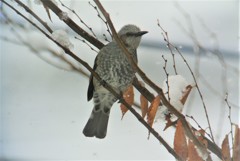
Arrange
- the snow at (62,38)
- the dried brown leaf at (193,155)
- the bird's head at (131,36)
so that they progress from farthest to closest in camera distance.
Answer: the bird's head at (131,36) → the snow at (62,38) → the dried brown leaf at (193,155)

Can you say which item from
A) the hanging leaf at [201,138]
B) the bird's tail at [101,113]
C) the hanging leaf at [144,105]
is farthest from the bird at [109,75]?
the hanging leaf at [201,138]

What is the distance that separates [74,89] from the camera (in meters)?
2.36

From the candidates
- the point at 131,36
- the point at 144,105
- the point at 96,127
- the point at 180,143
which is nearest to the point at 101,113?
the point at 96,127

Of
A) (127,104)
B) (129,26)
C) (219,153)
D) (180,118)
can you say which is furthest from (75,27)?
(129,26)

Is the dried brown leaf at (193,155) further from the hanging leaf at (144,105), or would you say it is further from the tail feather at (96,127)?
the tail feather at (96,127)

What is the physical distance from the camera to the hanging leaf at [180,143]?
92 centimetres

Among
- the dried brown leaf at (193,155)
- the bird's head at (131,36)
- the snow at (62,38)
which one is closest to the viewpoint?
the dried brown leaf at (193,155)

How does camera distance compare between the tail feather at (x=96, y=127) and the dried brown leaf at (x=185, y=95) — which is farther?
the tail feather at (x=96, y=127)

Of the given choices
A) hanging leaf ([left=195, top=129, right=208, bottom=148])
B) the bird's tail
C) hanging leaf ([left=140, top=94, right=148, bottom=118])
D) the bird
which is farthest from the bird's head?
hanging leaf ([left=195, top=129, right=208, bottom=148])

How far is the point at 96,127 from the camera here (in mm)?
1731

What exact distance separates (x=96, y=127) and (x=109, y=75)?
0.23 meters

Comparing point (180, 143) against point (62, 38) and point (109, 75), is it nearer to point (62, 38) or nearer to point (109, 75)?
point (62, 38)

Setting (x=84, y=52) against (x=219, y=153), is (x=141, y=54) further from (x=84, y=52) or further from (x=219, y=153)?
(x=219, y=153)

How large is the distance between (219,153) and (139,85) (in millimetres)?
339
